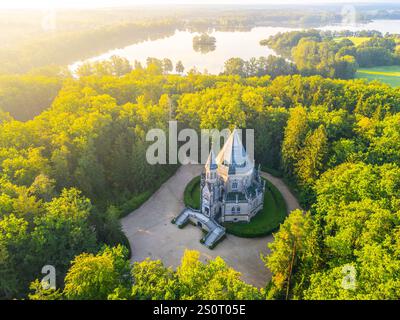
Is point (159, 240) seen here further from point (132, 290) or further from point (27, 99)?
point (27, 99)

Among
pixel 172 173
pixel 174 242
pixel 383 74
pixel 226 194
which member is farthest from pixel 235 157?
pixel 383 74

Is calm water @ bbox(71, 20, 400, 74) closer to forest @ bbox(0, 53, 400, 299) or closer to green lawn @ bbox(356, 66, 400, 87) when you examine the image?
green lawn @ bbox(356, 66, 400, 87)

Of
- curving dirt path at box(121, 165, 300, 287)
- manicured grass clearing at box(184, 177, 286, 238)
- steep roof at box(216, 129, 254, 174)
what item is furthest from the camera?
manicured grass clearing at box(184, 177, 286, 238)

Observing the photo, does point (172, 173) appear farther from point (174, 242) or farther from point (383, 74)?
point (383, 74)

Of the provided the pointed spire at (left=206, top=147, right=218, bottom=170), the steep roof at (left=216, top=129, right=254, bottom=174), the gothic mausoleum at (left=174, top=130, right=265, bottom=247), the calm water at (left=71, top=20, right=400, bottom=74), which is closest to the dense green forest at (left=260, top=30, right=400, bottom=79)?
the calm water at (left=71, top=20, right=400, bottom=74)

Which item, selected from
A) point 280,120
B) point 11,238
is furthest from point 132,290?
point 280,120

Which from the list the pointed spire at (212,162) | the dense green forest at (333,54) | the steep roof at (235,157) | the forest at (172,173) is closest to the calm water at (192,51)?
the dense green forest at (333,54)
